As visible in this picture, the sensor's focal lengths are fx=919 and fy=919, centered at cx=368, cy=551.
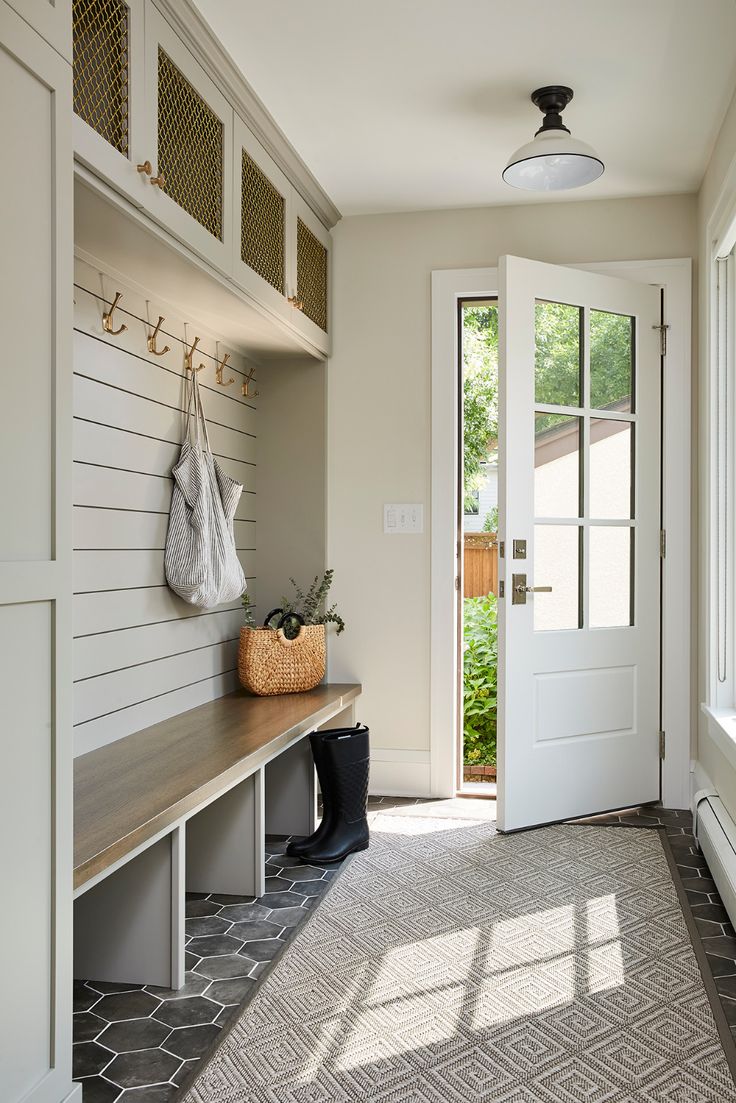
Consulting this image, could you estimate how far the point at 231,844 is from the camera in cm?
273

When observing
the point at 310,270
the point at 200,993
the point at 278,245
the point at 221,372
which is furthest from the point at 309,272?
the point at 200,993

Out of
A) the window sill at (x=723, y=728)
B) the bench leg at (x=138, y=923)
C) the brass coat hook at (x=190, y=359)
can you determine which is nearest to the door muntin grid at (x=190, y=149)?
the brass coat hook at (x=190, y=359)

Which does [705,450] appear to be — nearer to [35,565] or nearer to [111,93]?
[111,93]

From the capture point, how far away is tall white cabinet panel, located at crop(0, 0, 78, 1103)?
1.45 meters

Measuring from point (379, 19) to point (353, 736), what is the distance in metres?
2.17

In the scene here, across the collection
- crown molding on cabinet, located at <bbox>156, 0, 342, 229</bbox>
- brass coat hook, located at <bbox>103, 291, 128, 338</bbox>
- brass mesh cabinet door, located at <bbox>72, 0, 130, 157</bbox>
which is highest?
crown molding on cabinet, located at <bbox>156, 0, 342, 229</bbox>

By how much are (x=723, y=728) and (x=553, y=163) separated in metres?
1.87

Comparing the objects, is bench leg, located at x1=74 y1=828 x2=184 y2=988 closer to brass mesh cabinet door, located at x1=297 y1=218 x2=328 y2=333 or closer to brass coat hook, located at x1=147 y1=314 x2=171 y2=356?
brass coat hook, located at x1=147 y1=314 x2=171 y2=356

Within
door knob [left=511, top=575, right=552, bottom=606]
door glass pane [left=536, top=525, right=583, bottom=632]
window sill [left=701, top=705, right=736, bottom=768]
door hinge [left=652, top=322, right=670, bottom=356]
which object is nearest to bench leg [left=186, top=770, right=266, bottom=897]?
door knob [left=511, top=575, right=552, bottom=606]

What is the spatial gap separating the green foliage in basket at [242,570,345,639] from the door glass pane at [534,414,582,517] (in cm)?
94

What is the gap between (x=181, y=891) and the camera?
2143 millimetres

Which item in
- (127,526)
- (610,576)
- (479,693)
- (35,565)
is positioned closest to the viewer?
(35,565)

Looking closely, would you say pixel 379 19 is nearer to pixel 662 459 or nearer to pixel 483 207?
pixel 483 207

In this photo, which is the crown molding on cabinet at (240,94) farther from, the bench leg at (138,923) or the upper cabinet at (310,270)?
the bench leg at (138,923)
